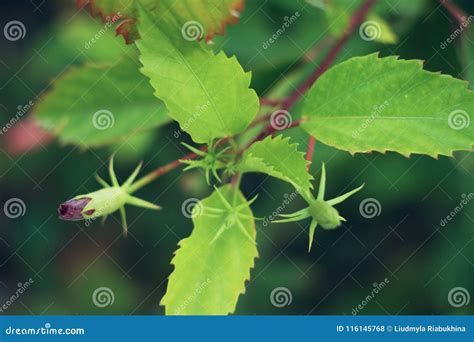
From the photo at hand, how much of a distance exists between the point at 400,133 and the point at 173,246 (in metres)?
0.68

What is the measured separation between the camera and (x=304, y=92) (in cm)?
121

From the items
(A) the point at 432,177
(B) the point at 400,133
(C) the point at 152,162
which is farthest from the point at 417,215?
(C) the point at 152,162

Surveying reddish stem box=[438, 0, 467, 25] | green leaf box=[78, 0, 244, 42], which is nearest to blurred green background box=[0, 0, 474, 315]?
reddish stem box=[438, 0, 467, 25]

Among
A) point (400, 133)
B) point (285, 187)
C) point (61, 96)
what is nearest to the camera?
point (400, 133)

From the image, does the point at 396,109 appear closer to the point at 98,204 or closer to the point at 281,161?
the point at 281,161

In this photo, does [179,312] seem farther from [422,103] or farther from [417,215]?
[417,215]

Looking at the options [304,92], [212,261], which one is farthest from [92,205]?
[304,92]

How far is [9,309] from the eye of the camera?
144 centimetres

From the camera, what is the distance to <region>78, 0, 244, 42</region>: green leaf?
102 cm

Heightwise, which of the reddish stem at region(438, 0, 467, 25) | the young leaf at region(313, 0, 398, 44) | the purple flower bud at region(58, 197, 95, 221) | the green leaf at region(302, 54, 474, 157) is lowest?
the purple flower bud at region(58, 197, 95, 221)

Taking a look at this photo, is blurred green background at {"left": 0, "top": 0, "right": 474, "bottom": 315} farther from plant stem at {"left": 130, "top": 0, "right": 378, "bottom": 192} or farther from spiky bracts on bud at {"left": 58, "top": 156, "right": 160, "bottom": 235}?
spiky bracts on bud at {"left": 58, "top": 156, "right": 160, "bottom": 235}

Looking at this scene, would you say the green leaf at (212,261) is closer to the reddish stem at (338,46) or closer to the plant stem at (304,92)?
the plant stem at (304,92)

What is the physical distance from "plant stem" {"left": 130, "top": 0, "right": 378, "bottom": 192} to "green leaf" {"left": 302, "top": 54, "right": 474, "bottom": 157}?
3.5 inches

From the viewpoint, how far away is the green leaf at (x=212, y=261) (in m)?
1.08
